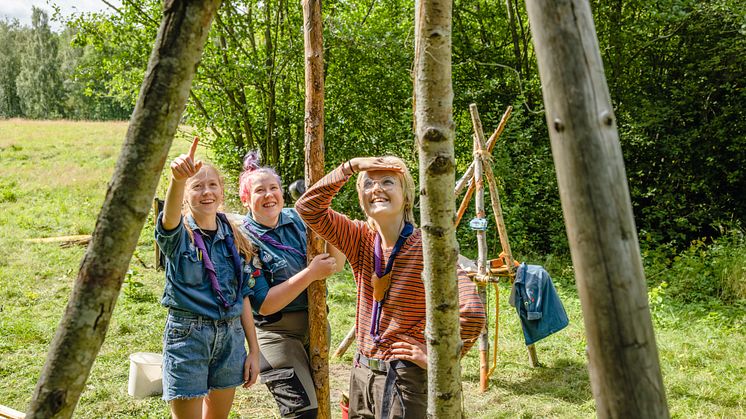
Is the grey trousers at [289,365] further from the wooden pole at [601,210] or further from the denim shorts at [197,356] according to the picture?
the wooden pole at [601,210]

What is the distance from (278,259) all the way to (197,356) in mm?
640

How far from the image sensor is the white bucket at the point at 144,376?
181 inches

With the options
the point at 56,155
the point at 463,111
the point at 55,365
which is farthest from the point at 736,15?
the point at 56,155

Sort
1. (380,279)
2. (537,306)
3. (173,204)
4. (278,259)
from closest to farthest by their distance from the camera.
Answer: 1. (173,204)
2. (380,279)
3. (278,259)
4. (537,306)

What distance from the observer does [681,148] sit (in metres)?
10.2

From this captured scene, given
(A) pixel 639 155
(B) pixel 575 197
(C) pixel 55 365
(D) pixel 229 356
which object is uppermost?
(A) pixel 639 155

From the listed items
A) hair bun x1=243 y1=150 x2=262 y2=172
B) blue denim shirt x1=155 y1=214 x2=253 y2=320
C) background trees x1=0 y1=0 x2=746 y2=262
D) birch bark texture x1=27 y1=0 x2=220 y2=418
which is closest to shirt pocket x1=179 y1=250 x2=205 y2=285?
blue denim shirt x1=155 y1=214 x2=253 y2=320

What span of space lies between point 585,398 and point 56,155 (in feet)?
55.8

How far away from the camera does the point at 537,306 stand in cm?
512

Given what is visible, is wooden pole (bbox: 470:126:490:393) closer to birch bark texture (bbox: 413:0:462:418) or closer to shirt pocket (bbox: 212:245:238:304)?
shirt pocket (bbox: 212:245:238:304)

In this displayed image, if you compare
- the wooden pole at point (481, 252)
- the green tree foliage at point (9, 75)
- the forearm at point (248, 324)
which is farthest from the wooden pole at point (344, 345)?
the green tree foliage at point (9, 75)

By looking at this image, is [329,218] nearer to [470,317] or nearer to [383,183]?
[383,183]

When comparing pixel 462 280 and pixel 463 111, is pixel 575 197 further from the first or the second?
pixel 463 111

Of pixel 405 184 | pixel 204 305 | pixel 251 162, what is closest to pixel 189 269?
pixel 204 305
